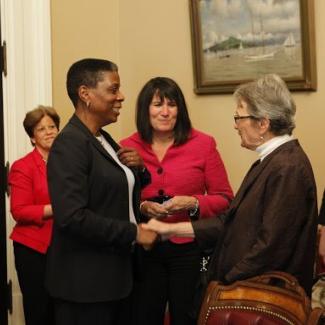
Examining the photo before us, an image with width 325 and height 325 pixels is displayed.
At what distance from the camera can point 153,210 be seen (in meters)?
2.45

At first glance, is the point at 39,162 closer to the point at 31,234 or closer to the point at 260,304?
the point at 31,234

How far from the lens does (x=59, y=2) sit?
3701mm

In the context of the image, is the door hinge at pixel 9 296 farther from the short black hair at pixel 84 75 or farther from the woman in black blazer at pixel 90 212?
the short black hair at pixel 84 75

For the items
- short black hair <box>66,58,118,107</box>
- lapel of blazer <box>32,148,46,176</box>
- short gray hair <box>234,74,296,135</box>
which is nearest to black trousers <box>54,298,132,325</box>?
short black hair <box>66,58,118,107</box>

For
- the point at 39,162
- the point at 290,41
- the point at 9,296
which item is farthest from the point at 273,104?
the point at 9,296

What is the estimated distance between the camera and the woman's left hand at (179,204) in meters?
2.44

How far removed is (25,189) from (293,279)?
1576mm

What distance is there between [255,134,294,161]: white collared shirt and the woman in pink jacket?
490 mm

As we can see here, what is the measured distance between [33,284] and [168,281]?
0.80m

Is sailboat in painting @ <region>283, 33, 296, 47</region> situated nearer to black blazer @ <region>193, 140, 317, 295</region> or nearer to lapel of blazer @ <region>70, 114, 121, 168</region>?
black blazer @ <region>193, 140, 317, 295</region>

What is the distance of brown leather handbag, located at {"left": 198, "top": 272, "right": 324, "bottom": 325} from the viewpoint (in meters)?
1.77

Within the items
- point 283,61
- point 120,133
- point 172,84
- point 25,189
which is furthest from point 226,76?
point 25,189

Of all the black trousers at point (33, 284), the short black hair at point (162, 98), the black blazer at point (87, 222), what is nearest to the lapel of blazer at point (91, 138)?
the black blazer at point (87, 222)

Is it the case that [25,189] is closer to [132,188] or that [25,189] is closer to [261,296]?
[132,188]
